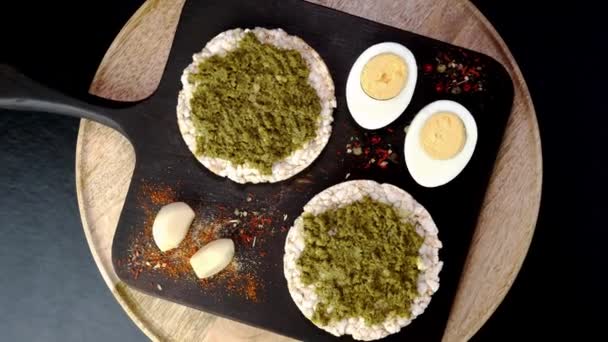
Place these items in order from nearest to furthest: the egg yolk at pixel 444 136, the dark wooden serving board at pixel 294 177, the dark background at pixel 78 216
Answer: the egg yolk at pixel 444 136
the dark wooden serving board at pixel 294 177
the dark background at pixel 78 216

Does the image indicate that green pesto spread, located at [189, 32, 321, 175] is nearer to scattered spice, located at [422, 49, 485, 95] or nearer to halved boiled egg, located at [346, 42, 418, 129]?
halved boiled egg, located at [346, 42, 418, 129]

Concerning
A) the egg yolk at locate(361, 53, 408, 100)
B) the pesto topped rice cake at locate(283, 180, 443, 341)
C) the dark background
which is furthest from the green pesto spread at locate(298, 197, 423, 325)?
the dark background

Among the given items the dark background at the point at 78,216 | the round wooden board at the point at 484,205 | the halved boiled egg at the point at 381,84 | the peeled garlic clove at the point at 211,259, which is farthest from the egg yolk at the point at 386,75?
the dark background at the point at 78,216

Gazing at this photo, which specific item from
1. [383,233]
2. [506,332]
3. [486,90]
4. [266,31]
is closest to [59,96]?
[266,31]

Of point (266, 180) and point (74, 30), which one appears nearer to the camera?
point (266, 180)

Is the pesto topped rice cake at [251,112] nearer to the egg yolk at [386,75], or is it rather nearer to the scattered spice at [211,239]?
the scattered spice at [211,239]

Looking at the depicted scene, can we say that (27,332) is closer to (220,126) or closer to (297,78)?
(220,126)
